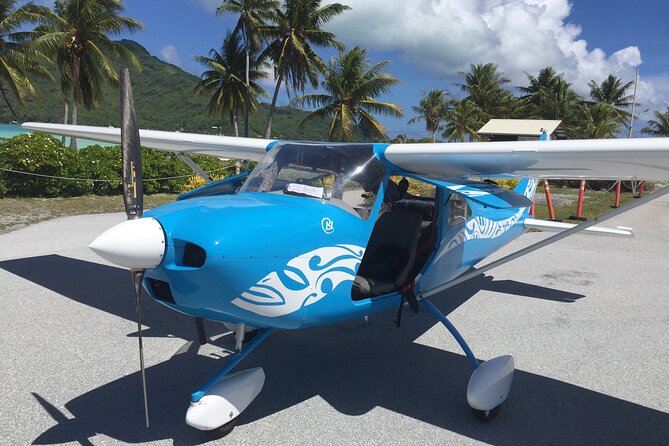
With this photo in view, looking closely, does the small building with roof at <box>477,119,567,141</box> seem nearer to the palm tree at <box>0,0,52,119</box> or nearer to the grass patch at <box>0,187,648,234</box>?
the grass patch at <box>0,187,648,234</box>

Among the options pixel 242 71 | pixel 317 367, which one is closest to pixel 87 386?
pixel 317 367

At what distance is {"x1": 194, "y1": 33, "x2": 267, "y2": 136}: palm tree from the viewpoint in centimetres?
3094

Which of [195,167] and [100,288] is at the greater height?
[195,167]

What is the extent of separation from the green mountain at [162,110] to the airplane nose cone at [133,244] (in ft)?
198

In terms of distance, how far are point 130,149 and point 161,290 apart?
87 centimetres

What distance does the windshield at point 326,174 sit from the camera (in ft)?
11.0

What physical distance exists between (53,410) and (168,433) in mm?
895

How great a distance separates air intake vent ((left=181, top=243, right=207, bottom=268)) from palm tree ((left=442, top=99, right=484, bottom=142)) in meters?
41.3

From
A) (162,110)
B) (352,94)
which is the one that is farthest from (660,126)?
(162,110)

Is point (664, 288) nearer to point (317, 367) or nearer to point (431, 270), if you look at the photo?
point (431, 270)

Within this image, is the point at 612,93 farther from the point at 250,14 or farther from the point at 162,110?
the point at 162,110

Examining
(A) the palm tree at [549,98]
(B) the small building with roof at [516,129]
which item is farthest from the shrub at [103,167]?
(A) the palm tree at [549,98]

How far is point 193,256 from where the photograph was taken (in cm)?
249

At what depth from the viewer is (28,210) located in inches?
460
